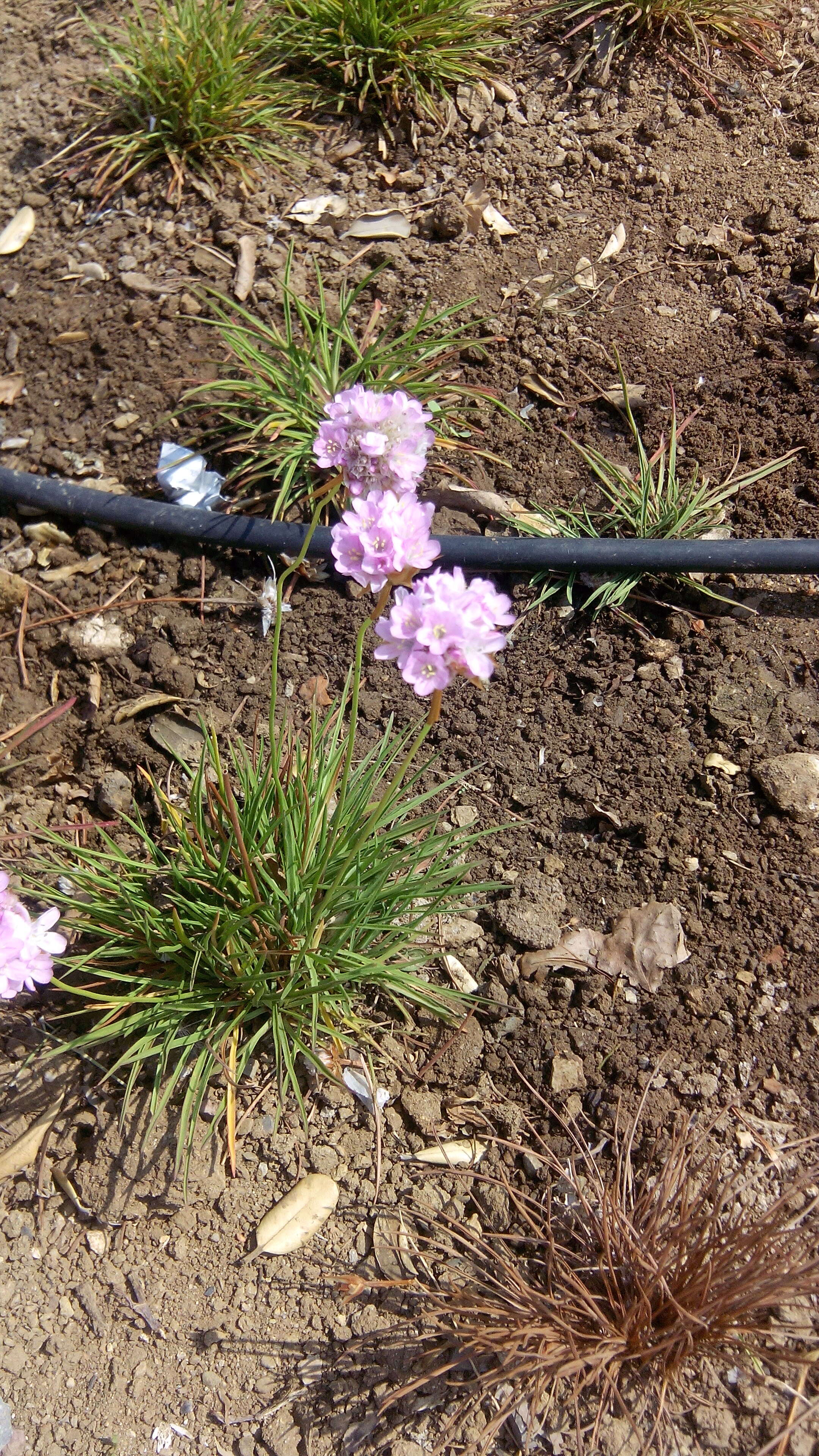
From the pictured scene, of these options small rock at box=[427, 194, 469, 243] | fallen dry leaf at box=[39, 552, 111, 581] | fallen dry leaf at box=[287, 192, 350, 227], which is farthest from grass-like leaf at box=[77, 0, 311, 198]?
fallen dry leaf at box=[39, 552, 111, 581]

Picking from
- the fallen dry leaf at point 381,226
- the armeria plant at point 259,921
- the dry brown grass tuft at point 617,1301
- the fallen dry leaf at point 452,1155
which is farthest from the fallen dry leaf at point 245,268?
the dry brown grass tuft at point 617,1301

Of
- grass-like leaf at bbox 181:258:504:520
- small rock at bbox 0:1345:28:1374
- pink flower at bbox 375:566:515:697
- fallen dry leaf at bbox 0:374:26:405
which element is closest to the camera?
pink flower at bbox 375:566:515:697

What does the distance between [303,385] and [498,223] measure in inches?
41.2

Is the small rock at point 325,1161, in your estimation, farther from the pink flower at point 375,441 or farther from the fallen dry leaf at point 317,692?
the pink flower at point 375,441

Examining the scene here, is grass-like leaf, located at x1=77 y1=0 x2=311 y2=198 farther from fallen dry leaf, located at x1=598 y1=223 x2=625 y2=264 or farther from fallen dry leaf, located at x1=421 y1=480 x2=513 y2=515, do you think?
fallen dry leaf, located at x1=421 y1=480 x2=513 y2=515

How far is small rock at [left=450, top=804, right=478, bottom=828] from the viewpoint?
7.22 feet

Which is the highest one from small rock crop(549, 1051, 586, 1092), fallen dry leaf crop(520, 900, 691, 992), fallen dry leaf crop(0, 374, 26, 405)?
fallen dry leaf crop(0, 374, 26, 405)

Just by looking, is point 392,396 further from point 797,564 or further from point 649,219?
point 649,219

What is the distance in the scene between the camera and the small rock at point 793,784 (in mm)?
2146

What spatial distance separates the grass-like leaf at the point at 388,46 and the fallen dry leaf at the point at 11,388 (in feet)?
4.88

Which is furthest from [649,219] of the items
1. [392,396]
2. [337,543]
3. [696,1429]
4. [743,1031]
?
[696,1429]

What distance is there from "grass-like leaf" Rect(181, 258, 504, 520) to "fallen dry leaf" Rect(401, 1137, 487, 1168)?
163 cm

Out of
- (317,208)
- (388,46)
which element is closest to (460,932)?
(317,208)

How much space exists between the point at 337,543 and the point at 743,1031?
1.33 meters
